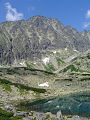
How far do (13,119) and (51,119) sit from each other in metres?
16.6

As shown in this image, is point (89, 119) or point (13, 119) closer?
point (13, 119)

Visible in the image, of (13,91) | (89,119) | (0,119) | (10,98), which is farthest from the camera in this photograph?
(13,91)

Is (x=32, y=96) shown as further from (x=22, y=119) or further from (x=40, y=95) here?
(x=22, y=119)

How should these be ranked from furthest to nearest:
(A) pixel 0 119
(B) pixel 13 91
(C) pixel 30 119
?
(B) pixel 13 91 < (C) pixel 30 119 < (A) pixel 0 119

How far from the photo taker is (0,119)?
60.1 metres

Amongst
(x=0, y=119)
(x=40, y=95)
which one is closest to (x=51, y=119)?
(x=0, y=119)

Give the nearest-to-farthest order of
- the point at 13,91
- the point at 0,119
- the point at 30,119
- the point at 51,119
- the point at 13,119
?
the point at 0,119
the point at 13,119
the point at 30,119
the point at 51,119
the point at 13,91

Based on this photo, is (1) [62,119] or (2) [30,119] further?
(1) [62,119]

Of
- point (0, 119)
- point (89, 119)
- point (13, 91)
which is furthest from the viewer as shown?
point (13, 91)

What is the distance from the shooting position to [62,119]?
8006 cm

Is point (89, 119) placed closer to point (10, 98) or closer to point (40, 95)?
point (10, 98)

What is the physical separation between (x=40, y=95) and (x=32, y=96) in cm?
1148

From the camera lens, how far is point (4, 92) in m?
182

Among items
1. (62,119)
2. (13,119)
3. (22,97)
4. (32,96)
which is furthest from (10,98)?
(13,119)
